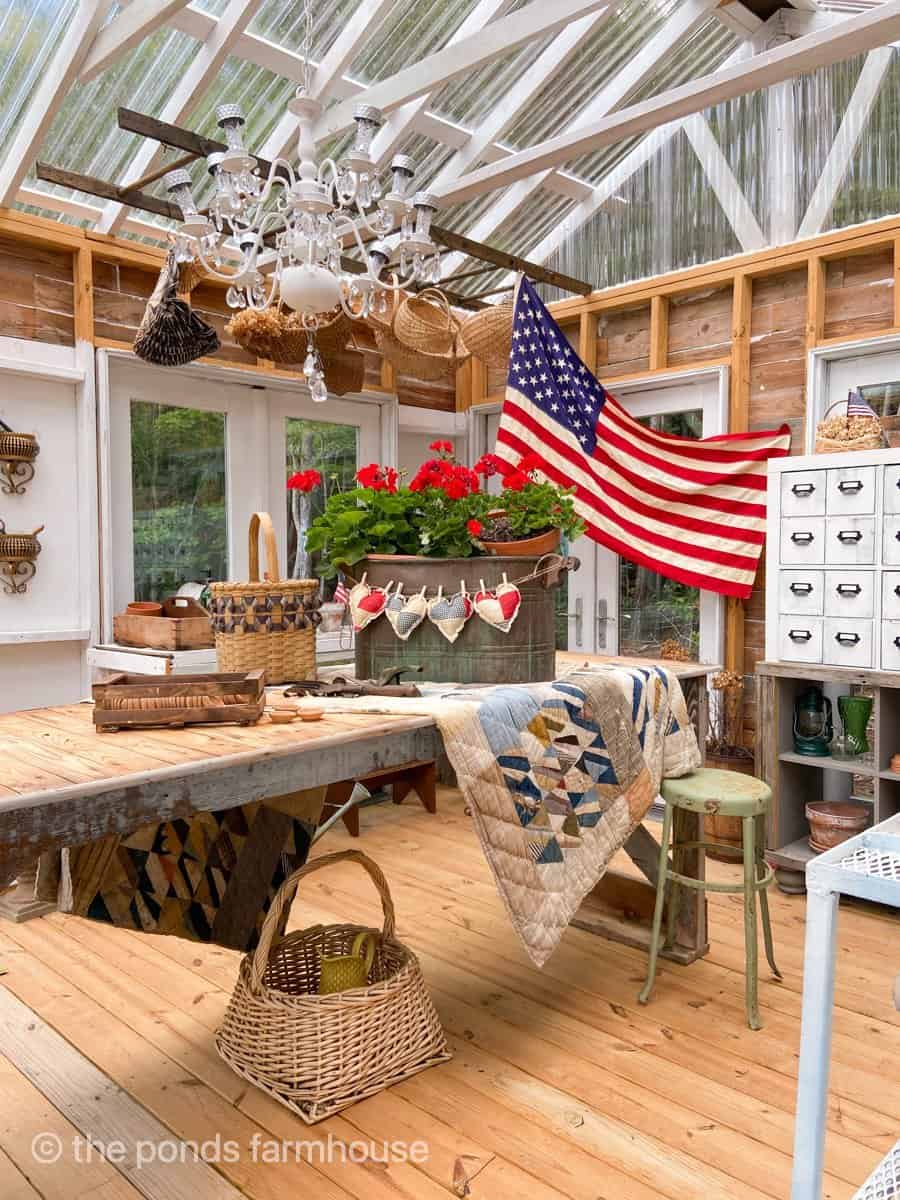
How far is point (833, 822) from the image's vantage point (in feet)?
10.8

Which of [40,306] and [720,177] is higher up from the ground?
[720,177]

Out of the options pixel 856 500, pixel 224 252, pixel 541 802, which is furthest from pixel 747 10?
pixel 541 802

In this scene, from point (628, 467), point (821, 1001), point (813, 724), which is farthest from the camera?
point (628, 467)

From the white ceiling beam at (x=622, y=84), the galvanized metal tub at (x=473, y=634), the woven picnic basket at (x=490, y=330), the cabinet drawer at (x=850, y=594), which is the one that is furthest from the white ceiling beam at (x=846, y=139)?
the galvanized metal tub at (x=473, y=634)

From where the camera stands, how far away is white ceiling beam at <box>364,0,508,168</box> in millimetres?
3396

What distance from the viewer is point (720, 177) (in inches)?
160

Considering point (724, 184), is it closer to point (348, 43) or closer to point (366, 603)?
point (348, 43)

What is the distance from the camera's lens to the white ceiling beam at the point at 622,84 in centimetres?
356

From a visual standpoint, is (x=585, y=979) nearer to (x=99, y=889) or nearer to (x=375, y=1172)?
(x=375, y=1172)

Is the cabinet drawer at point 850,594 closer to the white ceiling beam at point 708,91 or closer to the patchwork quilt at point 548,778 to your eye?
the patchwork quilt at point 548,778

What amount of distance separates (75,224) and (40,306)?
40 cm

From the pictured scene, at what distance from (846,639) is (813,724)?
386 millimetres

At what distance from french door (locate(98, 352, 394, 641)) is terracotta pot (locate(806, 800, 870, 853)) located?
262cm

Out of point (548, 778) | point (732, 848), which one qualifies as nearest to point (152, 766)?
point (548, 778)
